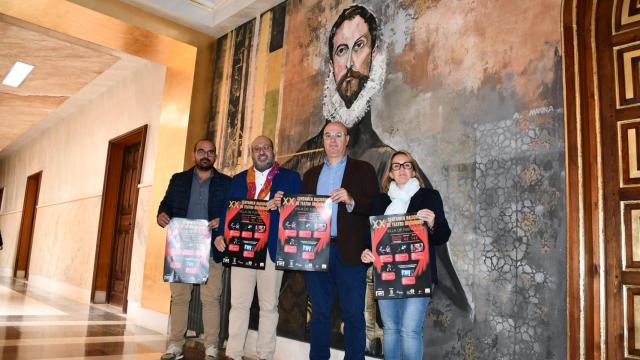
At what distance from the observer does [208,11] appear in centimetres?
499

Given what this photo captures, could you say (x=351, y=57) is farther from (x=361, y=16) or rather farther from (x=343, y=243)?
(x=343, y=243)

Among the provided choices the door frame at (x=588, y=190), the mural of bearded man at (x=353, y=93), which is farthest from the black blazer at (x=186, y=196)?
the door frame at (x=588, y=190)

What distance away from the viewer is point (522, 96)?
2.54 meters

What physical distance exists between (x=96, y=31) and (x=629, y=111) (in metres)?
4.85

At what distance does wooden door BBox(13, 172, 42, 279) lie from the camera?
434 inches

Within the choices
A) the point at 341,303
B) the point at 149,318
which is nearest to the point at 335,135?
the point at 341,303

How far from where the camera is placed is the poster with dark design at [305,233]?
8.88 feet

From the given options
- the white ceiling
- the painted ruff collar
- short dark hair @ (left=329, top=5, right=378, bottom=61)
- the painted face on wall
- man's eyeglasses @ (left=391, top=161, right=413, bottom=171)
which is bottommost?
man's eyeglasses @ (left=391, top=161, right=413, bottom=171)

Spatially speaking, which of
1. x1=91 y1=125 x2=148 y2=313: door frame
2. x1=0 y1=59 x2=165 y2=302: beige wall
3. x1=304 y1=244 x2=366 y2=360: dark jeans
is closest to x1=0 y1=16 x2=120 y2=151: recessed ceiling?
x1=0 y1=59 x2=165 y2=302: beige wall

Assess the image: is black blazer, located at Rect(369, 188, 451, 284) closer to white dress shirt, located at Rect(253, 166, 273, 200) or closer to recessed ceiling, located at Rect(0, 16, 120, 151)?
white dress shirt, located at Rect(253, 166, 273, 200)

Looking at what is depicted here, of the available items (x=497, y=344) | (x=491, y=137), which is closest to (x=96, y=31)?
(x=491, y=137)

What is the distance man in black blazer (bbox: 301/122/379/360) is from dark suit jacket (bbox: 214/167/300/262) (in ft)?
0.89

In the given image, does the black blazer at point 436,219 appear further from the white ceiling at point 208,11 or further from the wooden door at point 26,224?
the wooden door at point 26,224

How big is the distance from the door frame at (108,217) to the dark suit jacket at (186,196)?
123 inches
